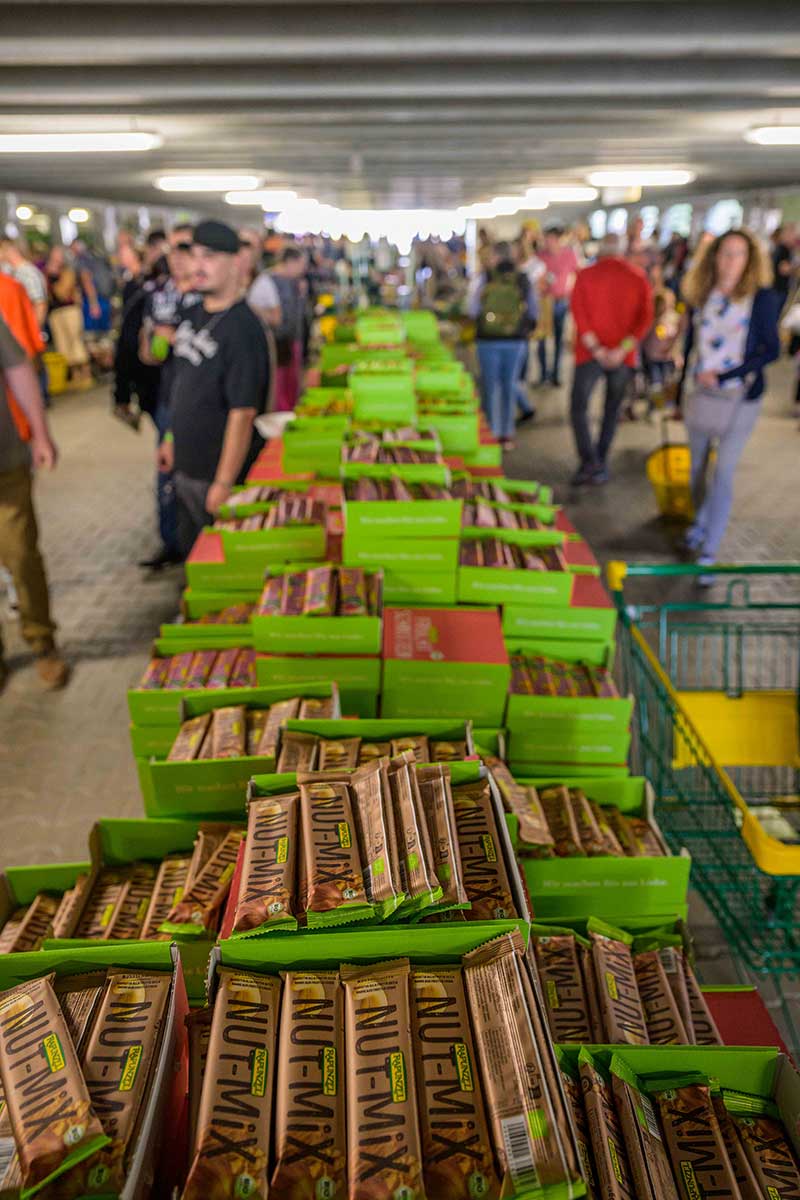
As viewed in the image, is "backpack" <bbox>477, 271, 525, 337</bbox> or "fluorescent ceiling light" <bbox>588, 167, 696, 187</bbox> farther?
"fluorescent ceiling light" <bbox>588, 167, 696, 187</bbox>

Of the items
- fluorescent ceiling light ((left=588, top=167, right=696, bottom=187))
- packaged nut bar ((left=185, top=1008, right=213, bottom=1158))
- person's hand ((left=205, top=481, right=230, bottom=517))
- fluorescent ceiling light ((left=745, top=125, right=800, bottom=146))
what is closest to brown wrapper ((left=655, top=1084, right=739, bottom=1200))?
packaged nut bar ((left=185, top=1008, right=213, bottom=1158))

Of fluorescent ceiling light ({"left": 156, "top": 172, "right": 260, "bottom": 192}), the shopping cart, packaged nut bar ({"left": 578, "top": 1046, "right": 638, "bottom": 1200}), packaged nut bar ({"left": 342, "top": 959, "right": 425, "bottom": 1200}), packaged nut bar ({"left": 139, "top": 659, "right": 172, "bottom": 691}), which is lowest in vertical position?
the shopping cart

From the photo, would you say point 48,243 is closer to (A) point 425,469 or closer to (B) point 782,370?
(B) point 782,370

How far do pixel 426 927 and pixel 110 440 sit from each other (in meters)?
10.3

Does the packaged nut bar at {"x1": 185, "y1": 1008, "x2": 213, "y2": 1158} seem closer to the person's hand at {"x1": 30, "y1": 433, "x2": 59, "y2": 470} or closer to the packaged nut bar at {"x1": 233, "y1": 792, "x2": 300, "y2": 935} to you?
the packaged nut bar at {"x1": 233, "y1": 792, "x2": 300, "y2": 935}

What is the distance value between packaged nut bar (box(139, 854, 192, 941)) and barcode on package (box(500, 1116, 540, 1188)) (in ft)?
3.16

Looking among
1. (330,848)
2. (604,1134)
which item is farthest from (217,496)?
(604,1134)

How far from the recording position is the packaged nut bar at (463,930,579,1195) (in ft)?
3.39

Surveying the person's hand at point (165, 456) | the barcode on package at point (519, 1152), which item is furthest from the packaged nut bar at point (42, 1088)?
the person's hand at point (165, 456)

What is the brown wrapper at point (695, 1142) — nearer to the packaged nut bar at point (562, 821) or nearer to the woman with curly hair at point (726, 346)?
the packaged nut bar at point (562, 821)

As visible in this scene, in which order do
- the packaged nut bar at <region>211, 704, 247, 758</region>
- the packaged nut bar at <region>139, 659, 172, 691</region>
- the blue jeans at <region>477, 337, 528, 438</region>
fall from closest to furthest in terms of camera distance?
the packaged nut bar at <region>211, 704, 247, 758</region> → the packaged nut bar at <region>139, 659, 172, 691</region> → the blue jeans at <region>477, 337, 528, 438</region>

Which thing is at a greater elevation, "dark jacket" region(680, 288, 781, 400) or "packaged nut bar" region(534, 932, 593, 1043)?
"dark jacket" region(680, 288, 781, 400)

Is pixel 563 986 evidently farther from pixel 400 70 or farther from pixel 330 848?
pixel 400 70

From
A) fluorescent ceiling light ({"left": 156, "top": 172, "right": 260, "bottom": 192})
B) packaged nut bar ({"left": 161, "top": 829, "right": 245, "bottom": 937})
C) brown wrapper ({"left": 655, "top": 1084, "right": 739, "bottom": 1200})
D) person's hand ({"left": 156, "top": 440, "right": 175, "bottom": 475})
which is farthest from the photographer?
fluorescent ceiling light ({"left": 156, "top": 172, "right": 260, "bottom": 192})
